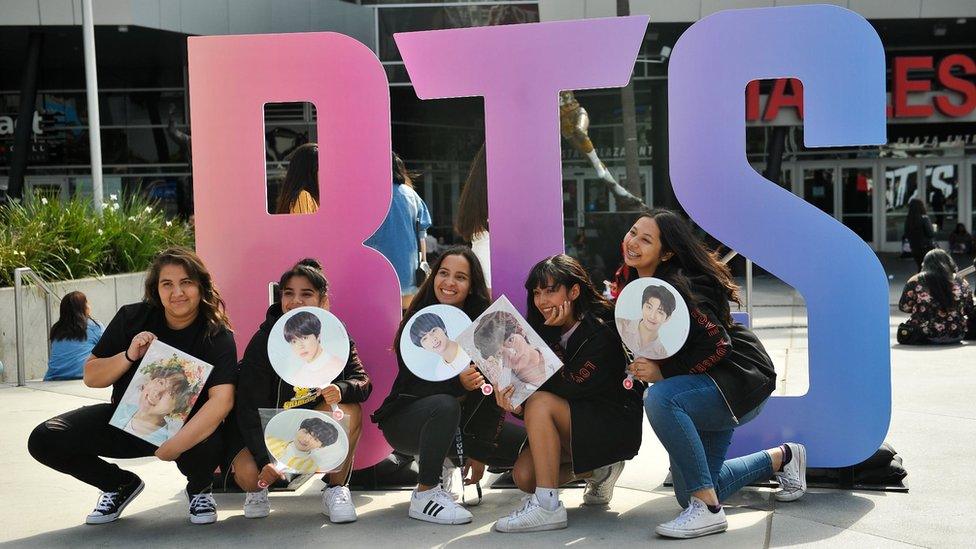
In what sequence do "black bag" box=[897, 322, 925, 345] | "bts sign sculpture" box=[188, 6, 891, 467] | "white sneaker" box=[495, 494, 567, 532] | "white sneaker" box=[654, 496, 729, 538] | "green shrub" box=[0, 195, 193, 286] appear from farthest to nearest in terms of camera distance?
1. "black bag" box=[897, 322, 925, 345]
2. "green shrub" box=[0, 195, 193, 286]
3. "bts sign sculpture" box=[188, 6, 891, 467]
4. "white sneaker" box=[495, 494, 567, 532]
5. "white sneaker" box=[654, 496, 729, 538]

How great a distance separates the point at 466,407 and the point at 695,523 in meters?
1.15

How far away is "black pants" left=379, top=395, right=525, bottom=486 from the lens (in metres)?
4.43

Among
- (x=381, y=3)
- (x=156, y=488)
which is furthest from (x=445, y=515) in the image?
(x=381, y=3)

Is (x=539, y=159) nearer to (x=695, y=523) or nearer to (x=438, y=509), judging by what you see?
(x=438, y=509)

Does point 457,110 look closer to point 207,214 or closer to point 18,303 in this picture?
point 18,303

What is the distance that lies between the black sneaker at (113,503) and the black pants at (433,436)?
1173mm

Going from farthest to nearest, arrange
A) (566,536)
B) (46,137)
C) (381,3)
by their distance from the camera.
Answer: (46,137) → (381,3) → (566,536)

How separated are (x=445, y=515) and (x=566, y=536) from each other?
55 centimetres

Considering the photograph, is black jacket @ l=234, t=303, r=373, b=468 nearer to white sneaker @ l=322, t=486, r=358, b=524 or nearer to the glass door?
white sneaker @ l=322, t=486, r=358, b=524

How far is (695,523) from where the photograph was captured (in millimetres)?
4141

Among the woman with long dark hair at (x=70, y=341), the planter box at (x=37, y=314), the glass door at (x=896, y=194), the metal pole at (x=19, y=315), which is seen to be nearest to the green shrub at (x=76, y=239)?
the planter box at (x=37, y=314)

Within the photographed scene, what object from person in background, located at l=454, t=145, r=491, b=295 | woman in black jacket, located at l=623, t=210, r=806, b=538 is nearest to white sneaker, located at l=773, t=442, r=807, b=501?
woman in black jacket, located at l=623, t=210, r=806, b=538

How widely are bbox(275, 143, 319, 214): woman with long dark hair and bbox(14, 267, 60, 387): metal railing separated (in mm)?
4601

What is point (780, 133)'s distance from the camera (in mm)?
21281
